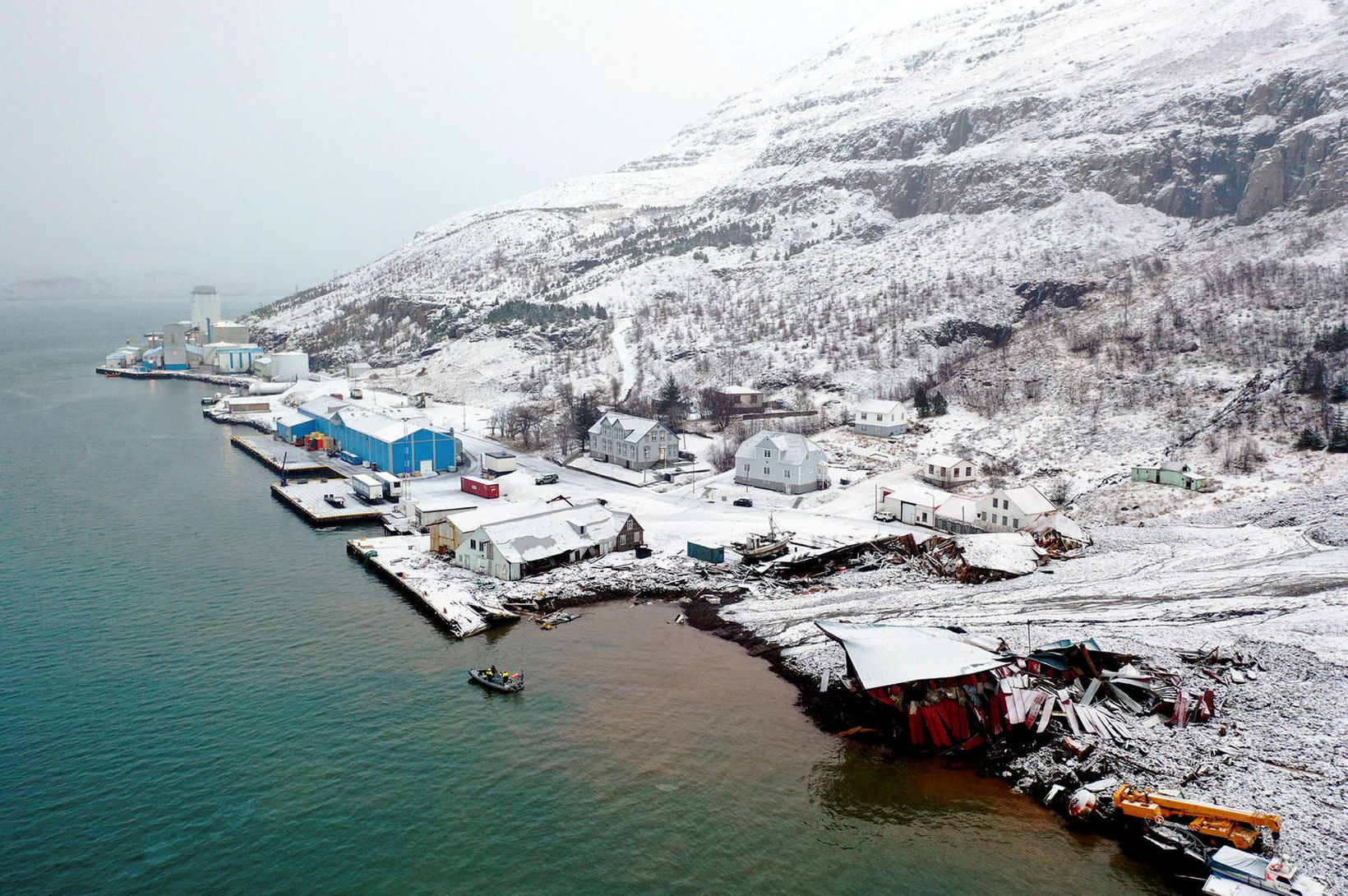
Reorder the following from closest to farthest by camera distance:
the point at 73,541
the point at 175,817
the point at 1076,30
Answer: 1. the point at 175,817
2. the point at 73,541
3. the point at 1076,30

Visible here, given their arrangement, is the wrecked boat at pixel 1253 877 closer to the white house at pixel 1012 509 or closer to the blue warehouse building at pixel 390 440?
the white house at pixel 1012 509

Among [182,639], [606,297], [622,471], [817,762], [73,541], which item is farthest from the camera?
[606,297]

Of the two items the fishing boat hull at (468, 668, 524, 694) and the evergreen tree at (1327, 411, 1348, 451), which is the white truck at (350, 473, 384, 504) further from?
the evergreen tree at (1327, 411, 1348, 451)

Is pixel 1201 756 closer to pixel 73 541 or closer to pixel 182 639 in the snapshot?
pixel 182 639

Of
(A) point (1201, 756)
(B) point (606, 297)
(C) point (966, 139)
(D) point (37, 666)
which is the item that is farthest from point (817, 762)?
(C) point (966, 139)

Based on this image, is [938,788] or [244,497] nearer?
[938,788]

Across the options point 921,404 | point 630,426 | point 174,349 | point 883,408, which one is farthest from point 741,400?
point 174,349

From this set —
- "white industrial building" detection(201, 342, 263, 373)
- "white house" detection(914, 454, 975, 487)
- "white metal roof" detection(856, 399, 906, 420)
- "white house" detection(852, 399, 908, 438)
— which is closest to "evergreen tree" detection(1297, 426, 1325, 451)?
"white house" detection(914, 454, 975, 487)

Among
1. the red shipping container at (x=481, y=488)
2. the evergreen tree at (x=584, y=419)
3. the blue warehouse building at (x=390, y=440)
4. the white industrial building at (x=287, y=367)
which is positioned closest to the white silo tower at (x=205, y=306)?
the white industrial building at (x=287, y=367)

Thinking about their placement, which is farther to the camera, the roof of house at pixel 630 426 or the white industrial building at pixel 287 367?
the white industrial building at pixel 287 367
